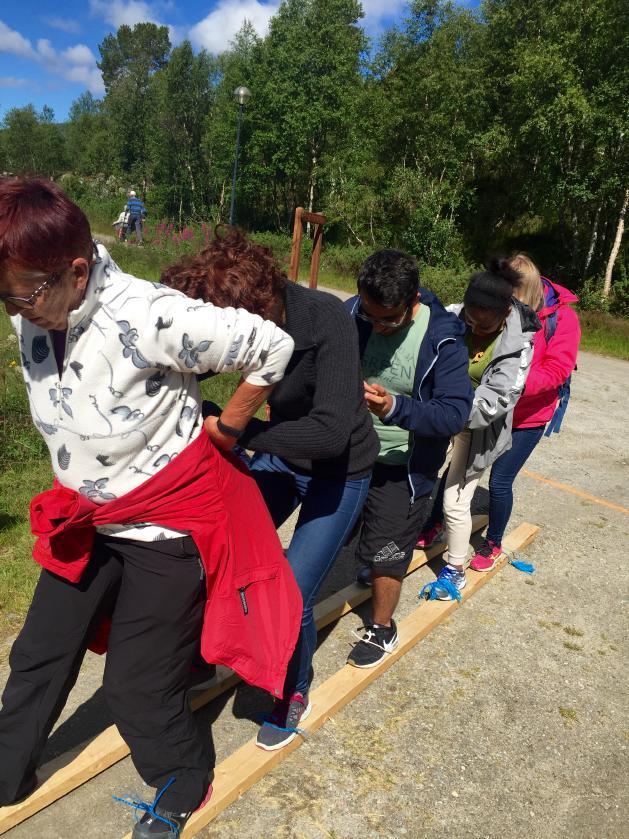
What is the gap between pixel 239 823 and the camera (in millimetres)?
2193

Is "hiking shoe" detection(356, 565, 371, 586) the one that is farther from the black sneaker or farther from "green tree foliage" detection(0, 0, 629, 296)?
"green tree foliage" detection(0, 0, 629, 296)

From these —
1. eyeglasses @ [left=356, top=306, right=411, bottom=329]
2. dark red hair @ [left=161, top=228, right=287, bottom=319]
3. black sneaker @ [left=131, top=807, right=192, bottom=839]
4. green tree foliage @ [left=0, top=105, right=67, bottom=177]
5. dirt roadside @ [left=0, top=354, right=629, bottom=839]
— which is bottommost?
dirt roadside @ [left=0, top=354, right=629, bottom=839]

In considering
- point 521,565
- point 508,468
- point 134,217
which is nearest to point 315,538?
point 508,468

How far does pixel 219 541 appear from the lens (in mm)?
1835

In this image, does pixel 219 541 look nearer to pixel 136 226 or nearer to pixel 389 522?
pixel 389 522

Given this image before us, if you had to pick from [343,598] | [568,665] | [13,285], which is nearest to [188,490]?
[13,285]

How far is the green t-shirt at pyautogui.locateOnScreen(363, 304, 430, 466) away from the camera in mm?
2643

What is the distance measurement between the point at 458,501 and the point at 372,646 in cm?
99

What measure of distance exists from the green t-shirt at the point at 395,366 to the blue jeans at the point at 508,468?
3.93ft

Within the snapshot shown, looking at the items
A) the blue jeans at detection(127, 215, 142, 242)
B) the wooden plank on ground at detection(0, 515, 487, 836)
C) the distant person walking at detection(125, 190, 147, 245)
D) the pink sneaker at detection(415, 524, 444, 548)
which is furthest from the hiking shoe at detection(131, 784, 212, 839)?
the distant person walking at detection(125, 190, 147, 245)

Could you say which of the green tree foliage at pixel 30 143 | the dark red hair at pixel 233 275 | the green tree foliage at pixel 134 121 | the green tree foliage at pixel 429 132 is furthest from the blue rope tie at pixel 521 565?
the green tree foliage at pixel 30 143

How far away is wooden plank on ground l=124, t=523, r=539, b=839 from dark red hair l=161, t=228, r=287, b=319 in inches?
65.4

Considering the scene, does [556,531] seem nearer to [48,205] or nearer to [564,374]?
[564,374]

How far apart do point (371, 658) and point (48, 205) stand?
7.88 ft
